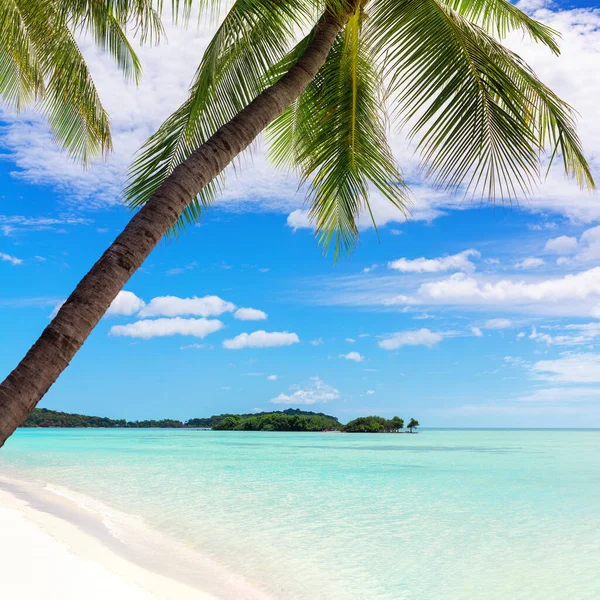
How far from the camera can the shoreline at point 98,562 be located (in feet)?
17.3

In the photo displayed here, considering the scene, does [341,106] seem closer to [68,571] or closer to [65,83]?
[65,83]

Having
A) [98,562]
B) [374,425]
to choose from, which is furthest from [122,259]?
[374,425]

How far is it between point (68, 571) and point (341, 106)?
5.26 m

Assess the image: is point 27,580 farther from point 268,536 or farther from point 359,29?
point 359,29

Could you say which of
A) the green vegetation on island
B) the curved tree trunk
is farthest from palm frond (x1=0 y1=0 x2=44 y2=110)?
the green vegetation on island

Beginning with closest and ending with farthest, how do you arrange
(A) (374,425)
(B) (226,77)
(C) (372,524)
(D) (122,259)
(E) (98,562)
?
(D) (122,259)
(B) (226,77)
(E) (98,562)
(C) (372,524)
(A) (374,425)

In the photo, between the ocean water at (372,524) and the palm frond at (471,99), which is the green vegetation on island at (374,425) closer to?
the ocean water at (372,524)

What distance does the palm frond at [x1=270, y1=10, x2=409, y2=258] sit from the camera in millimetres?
6000

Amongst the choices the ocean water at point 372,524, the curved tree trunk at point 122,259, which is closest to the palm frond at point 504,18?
the curved tree trunk at point 122,259

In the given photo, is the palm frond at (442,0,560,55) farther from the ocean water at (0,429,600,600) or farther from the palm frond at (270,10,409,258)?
the ocean water at (0,429,600,600)

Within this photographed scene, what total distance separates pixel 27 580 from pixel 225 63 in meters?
4.78

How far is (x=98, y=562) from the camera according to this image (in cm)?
627

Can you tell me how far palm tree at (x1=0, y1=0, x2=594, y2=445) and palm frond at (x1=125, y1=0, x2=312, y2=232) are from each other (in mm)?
10

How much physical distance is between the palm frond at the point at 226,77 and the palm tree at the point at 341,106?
0.01m
